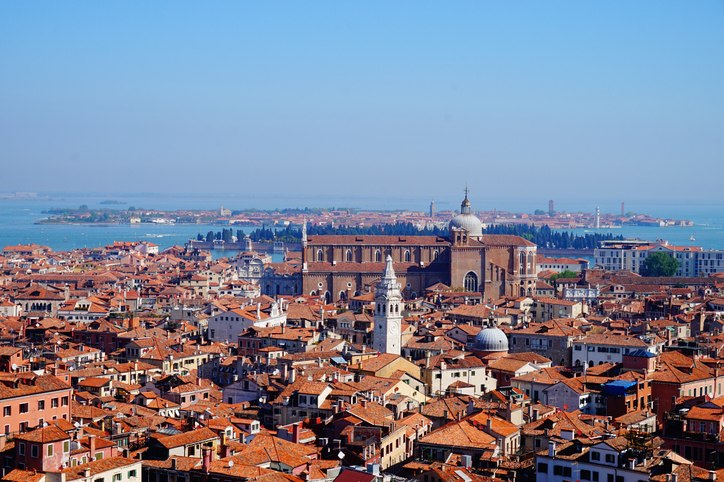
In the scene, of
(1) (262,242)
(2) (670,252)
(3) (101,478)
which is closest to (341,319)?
(3) (101,478)

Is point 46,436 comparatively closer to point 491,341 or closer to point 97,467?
point 97,467

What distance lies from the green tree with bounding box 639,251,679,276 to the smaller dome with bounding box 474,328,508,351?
35.2 m

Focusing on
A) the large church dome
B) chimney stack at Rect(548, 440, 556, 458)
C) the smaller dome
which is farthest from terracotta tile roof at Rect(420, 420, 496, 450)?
the large church dome

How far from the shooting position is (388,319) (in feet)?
83.0

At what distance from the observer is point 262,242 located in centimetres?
11194

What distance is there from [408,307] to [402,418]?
18.9 metres

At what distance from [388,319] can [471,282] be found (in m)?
20.8

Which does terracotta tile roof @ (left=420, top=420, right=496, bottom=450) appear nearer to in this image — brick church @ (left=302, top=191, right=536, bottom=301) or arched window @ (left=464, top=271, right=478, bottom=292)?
brick church @ (left=302, top=191, right=536, bottom=301)

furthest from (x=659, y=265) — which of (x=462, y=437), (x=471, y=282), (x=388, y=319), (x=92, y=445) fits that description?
(x=92, y=445)

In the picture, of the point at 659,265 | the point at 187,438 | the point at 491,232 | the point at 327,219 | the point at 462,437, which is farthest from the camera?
the point at 327,219

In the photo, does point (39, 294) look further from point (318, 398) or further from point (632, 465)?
point (632, 465)

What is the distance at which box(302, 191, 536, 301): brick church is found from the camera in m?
45.7

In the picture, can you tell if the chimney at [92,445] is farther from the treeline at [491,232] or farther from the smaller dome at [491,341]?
the treeline at [491,232]

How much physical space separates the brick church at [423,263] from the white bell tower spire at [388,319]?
18.1m
